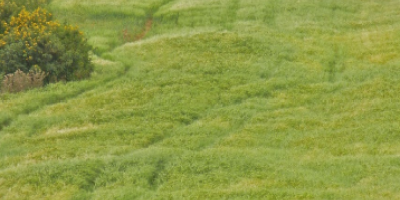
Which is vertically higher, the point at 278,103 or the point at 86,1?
the point at 86,1

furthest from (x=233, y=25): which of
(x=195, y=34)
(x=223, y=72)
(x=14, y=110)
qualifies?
(x=14, y=110)

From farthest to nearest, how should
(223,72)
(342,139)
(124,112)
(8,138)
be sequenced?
(223,72) < (124,112) < (8,138) < (342,139)

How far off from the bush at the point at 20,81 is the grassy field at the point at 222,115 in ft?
2.12

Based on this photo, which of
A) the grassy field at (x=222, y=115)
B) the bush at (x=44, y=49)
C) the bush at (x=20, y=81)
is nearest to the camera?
the grassy field at (x=222, y=115)

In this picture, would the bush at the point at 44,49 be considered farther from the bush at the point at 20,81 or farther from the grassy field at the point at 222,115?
the grassy field at the point at 222,115

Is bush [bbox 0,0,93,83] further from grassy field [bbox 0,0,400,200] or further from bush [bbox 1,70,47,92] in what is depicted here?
grassy field [bbox 0,0,400,200]

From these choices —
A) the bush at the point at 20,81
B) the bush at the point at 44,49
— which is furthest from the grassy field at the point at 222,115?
the bush at the point at 44,49

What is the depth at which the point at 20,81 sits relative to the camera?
25922 millimetres

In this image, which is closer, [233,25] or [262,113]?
[262,113]

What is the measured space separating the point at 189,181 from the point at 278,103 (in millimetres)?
7968

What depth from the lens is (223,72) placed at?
26.8 m

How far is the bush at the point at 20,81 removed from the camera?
1019 inches

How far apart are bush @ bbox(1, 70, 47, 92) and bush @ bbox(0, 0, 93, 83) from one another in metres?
0.64

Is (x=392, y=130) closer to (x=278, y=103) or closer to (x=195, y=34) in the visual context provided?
(x=278, y=103)
